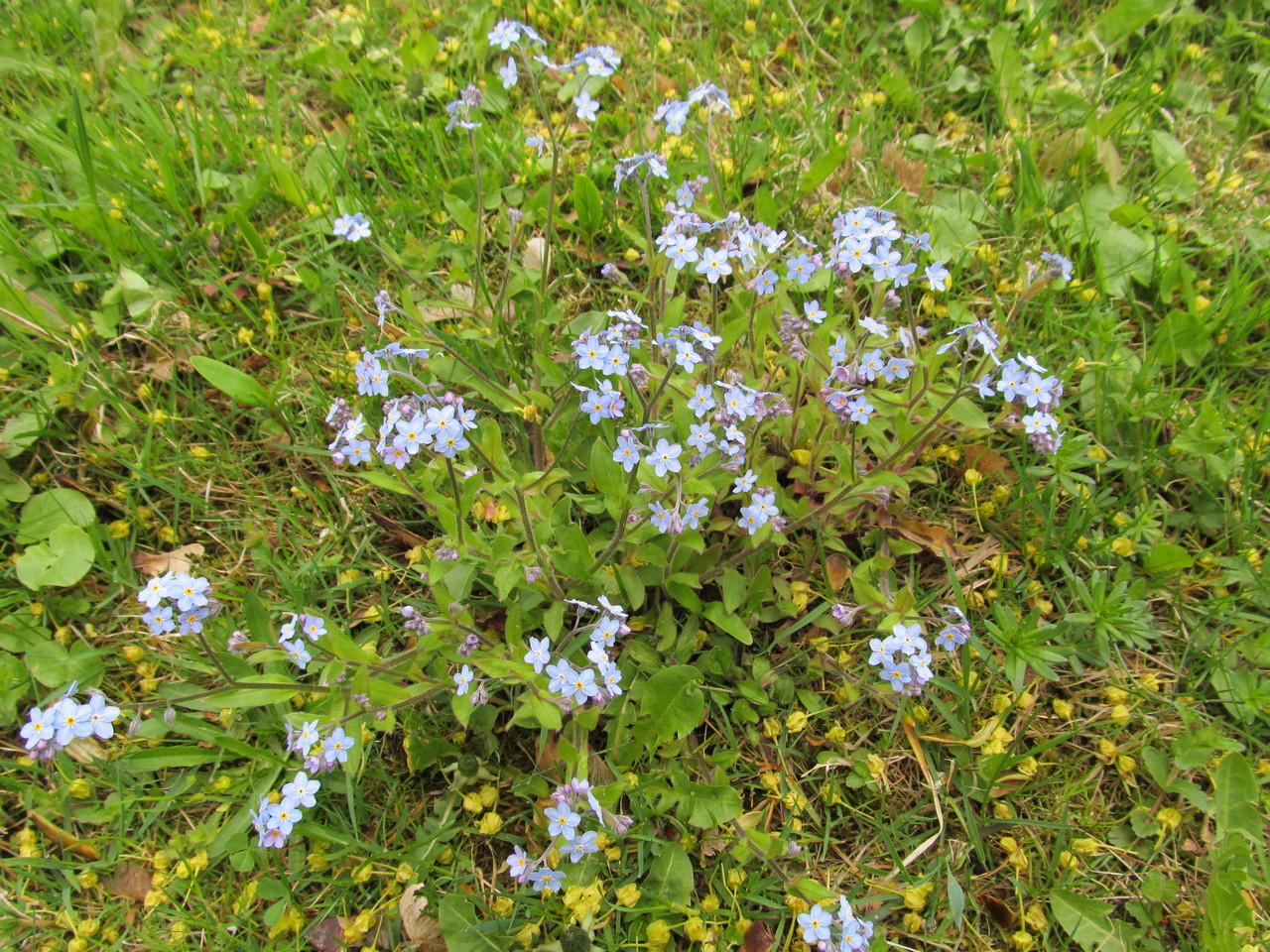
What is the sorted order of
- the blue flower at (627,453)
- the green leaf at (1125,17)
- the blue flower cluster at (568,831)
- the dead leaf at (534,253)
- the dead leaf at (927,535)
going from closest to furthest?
the blue flower cluster at (568,831) → the blue flower at (627,453) → the dead leaf at (927,535) → the dead leaf at (534,253) → the green leaf at (1125,17)

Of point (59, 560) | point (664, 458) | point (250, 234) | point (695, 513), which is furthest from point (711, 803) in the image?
point (250, 234)

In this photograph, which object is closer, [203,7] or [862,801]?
[862,801]

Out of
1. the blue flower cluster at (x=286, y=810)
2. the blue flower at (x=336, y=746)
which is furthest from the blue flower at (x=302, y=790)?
the blue flower at (x=336, y=746)

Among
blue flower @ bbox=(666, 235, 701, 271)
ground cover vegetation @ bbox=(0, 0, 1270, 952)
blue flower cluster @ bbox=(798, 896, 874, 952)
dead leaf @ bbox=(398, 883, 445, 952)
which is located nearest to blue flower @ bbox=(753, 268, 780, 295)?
ground cover vegetation @ bbox=(0, 0, 1270, 952)

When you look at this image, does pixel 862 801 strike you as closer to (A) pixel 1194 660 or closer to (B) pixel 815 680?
(B) pixel 815 680

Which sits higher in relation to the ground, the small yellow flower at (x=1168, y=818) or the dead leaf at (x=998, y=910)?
the small yellow flower at (x=1168, y=818)

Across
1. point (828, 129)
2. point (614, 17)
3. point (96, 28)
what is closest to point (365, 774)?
point (828, 129)

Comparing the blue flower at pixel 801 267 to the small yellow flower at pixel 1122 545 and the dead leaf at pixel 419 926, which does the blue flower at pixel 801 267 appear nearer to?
the small yellow flower at pixel 1122 545
